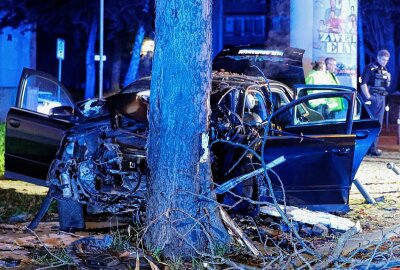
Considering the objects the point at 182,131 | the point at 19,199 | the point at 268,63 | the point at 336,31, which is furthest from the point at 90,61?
the point at 182,131

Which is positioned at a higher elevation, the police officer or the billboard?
the billboard

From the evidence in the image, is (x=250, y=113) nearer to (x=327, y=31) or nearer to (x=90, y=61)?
(x=327, y=31)

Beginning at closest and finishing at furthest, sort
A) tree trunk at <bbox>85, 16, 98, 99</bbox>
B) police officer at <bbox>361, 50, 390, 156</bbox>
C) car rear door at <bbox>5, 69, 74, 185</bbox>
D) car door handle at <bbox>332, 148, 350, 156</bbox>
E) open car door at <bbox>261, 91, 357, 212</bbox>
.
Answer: open car door at <bbox>261, 91, 357, 212</bbox>
car door handle at <bbox>332, 148, 350, 156</bbox>
car rear door at <bbox>5, 69, 74, 185</bbox>
police officer at <bbox>361, 50, 390, 156</bbox>
tree trunk at <bbox>85, 16, 98, 99</bbox>

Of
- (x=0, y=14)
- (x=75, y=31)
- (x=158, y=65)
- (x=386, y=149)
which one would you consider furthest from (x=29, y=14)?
(x=158, y=65)

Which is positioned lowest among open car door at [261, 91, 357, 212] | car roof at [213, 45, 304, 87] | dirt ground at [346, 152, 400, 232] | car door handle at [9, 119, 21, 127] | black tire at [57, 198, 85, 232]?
dirt ground at [346, 152, 400, 232]

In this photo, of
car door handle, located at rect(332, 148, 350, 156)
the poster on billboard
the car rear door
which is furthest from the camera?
the poster on billboard

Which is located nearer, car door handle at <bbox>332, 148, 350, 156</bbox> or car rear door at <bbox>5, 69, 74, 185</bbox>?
car door handle at <bbox>332, 148, 350, 156</bbox>

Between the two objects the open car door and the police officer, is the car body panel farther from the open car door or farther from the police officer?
the police officer

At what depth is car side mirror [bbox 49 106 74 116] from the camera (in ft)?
27.8

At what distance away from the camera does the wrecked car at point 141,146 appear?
283 inches

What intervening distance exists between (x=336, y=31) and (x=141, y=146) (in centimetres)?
675

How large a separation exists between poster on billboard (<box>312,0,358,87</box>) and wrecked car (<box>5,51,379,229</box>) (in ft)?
14.9

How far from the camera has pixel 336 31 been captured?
42.6 feet

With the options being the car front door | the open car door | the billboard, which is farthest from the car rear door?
the billboard
